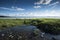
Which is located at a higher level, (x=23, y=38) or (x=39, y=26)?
(x=39, y=26)

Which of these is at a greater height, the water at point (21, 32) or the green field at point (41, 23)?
the green field at point (41, 23)

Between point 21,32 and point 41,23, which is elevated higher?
point 41,23

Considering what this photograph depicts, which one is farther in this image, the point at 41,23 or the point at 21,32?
the point at 41,23

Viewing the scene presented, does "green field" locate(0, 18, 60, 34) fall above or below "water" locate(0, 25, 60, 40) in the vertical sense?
above

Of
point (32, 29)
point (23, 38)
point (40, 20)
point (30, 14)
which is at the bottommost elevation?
point (23, 38)

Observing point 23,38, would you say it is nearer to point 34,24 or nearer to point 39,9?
point 34,24

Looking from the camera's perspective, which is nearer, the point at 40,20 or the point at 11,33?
the point at 11,33

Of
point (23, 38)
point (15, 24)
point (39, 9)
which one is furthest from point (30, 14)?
point (23, 38)

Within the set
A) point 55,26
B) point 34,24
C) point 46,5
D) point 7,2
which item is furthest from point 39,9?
point 7,2
